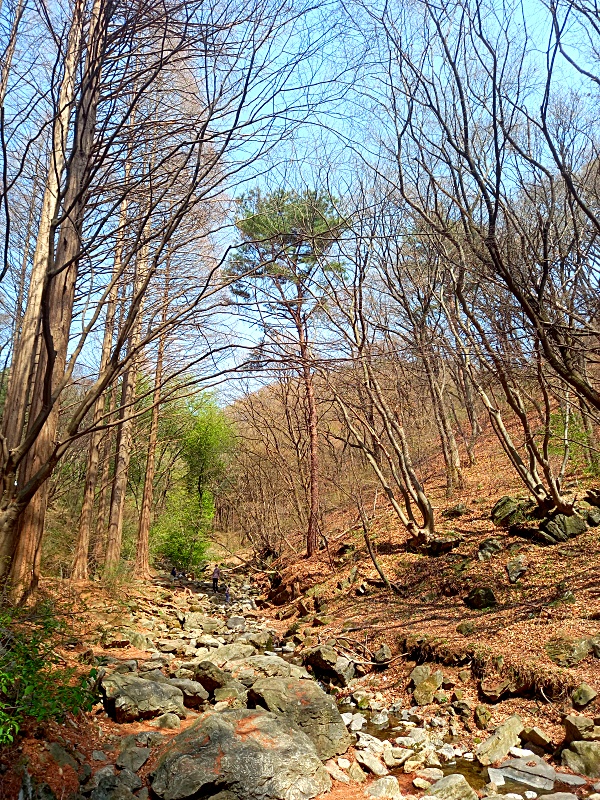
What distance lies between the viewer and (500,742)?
533 cm

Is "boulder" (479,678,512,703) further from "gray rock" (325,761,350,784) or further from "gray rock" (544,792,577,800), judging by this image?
"gray rock" (325,761,350,784)

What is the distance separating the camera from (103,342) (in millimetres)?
12492

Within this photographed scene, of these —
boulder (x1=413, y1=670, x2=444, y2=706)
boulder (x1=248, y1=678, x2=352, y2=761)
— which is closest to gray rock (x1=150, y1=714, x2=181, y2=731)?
boulder (x1=248, y1=678, x2=352, y2=761)

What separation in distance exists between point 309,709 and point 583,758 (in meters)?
2.60

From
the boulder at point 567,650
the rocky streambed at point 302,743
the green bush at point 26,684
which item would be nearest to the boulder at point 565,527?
the boulder at point 567,650

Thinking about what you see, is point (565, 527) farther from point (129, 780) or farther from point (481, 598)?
point (129, 780)

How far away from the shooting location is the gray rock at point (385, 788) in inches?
188

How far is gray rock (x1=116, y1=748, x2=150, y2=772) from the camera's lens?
4.80m

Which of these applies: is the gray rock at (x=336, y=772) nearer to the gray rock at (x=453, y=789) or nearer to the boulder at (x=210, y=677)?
the gray rock at (x=453, y=789)

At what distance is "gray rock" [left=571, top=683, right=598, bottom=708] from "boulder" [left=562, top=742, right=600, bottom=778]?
64cm

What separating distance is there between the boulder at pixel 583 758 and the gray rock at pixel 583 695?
64cm

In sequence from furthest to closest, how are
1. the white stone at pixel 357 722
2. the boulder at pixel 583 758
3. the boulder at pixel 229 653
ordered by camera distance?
the boulder at pixel 229 653 → the white stone at pixel 357 722 → the boulder at pixel 583 758

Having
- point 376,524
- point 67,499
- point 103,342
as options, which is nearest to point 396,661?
point 376,524

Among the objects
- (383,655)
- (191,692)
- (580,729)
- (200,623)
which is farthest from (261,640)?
(580,729)
